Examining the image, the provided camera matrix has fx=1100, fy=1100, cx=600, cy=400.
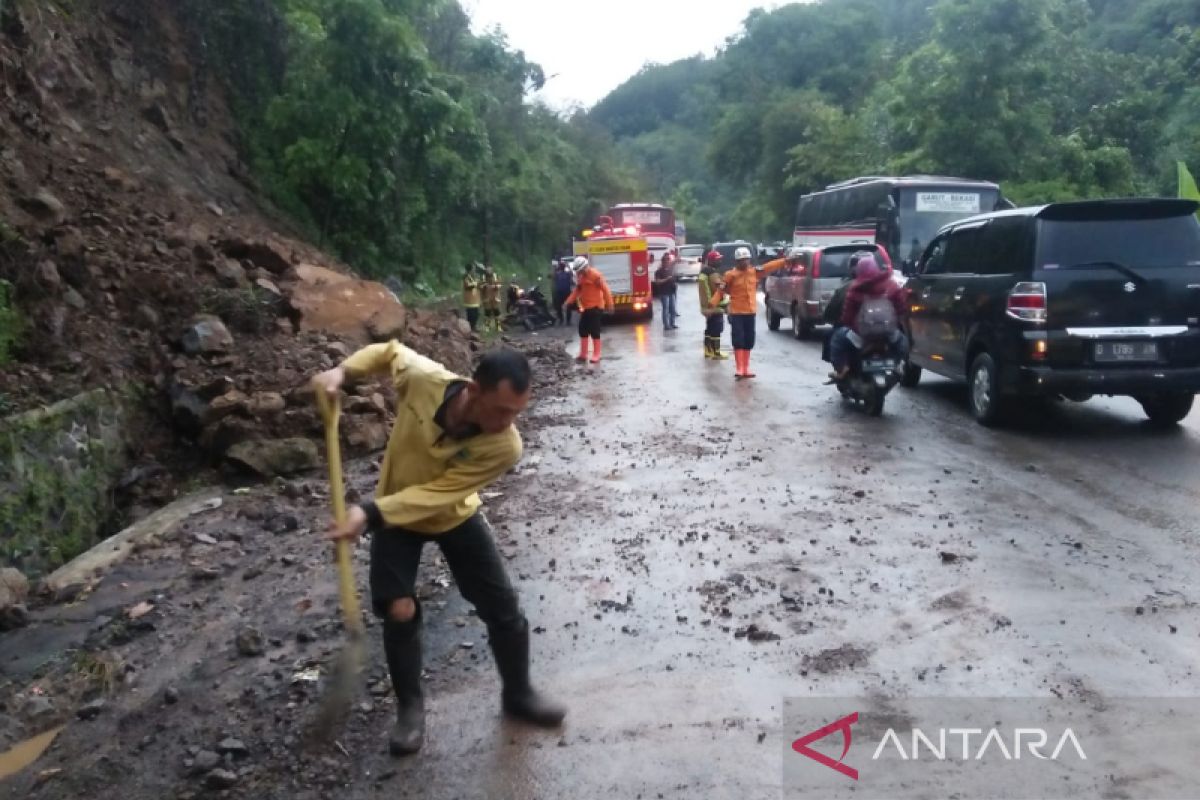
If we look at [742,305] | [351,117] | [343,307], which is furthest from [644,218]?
[343,307]

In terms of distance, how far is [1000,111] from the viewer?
1224 inches

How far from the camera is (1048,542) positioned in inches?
259

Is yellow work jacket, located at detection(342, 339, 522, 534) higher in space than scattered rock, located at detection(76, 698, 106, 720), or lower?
higher

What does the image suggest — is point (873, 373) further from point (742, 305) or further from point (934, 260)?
point (742, 305)

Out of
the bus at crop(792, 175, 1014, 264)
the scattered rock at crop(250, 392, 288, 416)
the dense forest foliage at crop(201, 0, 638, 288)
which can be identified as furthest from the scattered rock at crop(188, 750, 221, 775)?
the bus at crop(792, 175, 1014, 264)

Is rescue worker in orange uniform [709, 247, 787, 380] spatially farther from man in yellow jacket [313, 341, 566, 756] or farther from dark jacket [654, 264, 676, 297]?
man in yellow jacket [313, 341, 566, 756]

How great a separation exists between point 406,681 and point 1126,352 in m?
7.29

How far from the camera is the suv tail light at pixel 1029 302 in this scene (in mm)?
9320

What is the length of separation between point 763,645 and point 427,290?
20.7 meters

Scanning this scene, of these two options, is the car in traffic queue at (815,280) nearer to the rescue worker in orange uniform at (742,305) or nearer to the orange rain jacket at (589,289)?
the orange rain jacket at (589,289)

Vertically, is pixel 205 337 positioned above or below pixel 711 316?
above

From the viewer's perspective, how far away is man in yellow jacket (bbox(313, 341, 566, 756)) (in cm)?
390

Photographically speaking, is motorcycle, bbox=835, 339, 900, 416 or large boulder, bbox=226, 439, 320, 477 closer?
large boulder, bbox=226, 439, 320, 477

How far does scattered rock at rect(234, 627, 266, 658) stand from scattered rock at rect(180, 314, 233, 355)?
5.41 meters
